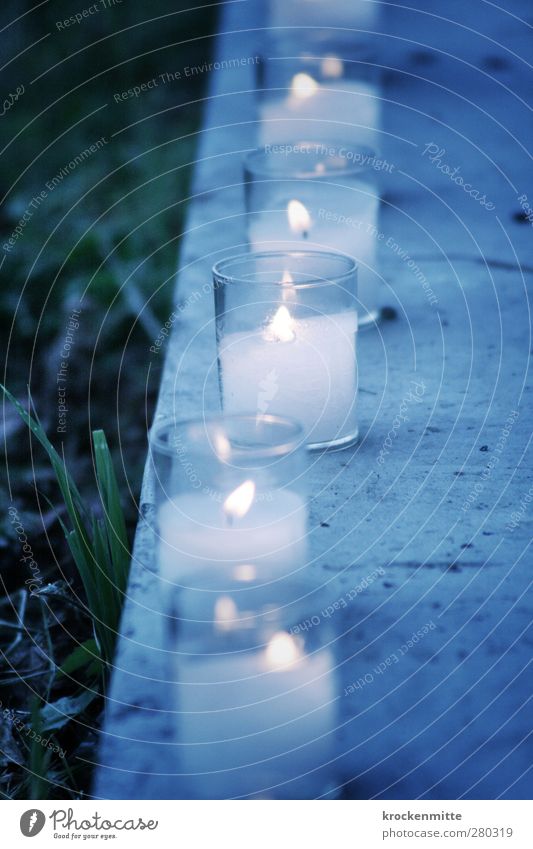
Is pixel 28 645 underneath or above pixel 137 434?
underneath

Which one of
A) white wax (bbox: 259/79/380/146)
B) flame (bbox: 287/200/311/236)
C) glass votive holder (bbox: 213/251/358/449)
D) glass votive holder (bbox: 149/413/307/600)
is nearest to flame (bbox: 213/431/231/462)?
glass votive holder (bbox: 149/413/307/600)

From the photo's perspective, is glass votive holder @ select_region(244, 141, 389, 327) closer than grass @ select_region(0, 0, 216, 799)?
No

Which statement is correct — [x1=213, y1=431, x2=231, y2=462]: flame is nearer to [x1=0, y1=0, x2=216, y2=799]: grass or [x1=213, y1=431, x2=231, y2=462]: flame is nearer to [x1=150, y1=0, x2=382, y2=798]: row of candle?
[x1=150, y1=0, x2=382, y2=798]: row of candle

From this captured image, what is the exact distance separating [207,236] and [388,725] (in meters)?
0.48

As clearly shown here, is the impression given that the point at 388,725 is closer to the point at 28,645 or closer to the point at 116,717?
the point at 116,717

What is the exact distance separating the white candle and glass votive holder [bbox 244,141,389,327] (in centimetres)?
25

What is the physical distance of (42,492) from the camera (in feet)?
2.61

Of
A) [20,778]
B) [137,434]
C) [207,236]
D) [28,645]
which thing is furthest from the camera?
[137,434]

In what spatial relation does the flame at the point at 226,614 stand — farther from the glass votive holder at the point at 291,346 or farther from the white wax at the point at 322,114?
the white wax at the point at 322,114

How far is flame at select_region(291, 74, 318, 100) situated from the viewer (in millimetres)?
633

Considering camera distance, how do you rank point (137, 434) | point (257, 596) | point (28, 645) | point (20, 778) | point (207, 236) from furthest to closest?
point (137, 434) < point (207, 236) < point (28, 645) < point (20, 778) < point (257, 596)

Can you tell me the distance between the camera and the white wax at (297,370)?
45 cm

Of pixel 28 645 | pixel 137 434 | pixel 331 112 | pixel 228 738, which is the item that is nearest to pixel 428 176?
pixel 331 112

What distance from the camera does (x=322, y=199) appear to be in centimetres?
59
